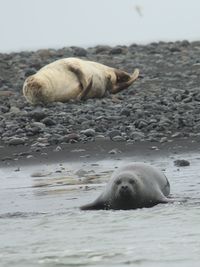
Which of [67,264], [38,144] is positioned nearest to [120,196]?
[67,264]

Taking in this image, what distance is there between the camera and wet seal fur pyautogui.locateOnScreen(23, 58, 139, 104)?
15.2 metres

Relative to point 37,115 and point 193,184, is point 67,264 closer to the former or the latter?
point 193,184

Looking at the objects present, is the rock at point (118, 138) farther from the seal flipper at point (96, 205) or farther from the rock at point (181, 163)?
the seal flipper at point (96, 205)

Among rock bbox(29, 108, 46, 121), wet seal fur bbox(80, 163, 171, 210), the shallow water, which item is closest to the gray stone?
rock bbox(29, 108, 46, 121)

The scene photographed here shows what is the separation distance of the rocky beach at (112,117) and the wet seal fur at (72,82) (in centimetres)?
20

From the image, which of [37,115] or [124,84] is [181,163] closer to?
[37,115]

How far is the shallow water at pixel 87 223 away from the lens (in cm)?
614

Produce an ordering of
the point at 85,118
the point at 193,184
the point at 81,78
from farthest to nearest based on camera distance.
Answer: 1. the point at 81,78
2. the point at 85,118
3. the point at 193,184

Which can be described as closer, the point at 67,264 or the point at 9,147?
the point at 67,264

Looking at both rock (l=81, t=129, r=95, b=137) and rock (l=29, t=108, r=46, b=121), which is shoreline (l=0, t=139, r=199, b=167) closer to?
rock (l=81, t=129, r=95, b=137)

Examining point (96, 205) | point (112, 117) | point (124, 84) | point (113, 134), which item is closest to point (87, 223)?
point (96, 205)

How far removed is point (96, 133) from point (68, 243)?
551 centimetres

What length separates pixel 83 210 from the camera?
809 cm

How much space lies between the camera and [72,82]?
15.7 m
